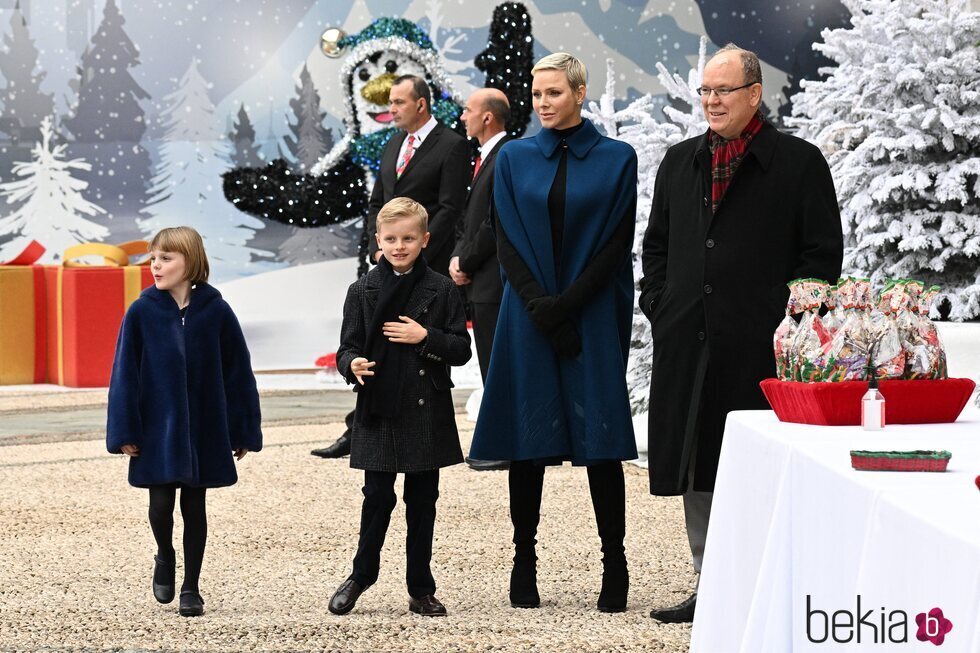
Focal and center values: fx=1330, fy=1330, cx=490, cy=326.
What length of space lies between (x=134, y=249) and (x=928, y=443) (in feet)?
32.5

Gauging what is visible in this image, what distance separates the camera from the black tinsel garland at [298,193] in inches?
432

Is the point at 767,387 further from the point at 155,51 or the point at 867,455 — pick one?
the point at 155,51

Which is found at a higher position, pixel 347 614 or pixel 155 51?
pixel 155 51

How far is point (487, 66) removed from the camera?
10.2 metres

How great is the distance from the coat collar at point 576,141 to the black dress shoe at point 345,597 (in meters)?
1.31

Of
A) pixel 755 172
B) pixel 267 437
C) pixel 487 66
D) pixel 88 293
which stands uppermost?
pixel 487 66

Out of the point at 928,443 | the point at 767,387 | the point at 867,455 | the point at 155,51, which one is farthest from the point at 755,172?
the point at 155,51

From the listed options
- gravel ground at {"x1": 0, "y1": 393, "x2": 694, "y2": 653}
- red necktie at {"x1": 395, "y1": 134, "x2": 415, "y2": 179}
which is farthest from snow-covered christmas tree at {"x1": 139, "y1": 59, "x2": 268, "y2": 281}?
red necktie at {"x1": 395, "y1": 134, "x2": 415, "y2": 179}

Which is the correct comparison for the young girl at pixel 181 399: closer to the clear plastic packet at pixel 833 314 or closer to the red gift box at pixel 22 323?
the clear plastic packet at pixel 833 314

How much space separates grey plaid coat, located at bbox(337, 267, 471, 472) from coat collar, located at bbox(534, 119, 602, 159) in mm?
469

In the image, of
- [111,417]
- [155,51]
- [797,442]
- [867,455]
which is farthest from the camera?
[155,51]

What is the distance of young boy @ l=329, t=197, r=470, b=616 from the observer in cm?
359

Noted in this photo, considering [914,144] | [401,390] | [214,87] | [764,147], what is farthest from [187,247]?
[214,87]

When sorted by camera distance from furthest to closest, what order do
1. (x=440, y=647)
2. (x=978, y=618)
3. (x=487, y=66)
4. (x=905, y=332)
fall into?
(x=487, y=66), (x=440, y=647), (x=905, y=332), (x=978, y=618)
